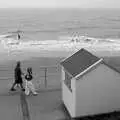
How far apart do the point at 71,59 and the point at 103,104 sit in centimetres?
209

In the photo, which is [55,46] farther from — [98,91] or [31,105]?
[98,91]

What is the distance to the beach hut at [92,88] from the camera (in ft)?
→ 27.3

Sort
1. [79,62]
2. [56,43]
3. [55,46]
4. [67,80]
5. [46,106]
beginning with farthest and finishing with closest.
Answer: [56,43] < [55,46] < [46,106] < [67,80] < [79,62]

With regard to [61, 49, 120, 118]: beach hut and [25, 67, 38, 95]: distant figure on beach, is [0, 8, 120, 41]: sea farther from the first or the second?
[61, 49, 120, 118]: beach hut

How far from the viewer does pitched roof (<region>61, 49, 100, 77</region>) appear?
8547 millimetres

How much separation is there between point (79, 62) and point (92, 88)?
3.75ft

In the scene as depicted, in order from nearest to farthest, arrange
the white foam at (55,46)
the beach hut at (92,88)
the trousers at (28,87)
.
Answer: the beach hut at (92,88), the trousers at (28,87), the white foam at (55,46)

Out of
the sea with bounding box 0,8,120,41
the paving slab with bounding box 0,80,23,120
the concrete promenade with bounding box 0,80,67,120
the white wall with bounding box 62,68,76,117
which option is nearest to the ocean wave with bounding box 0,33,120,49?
the sea with bounding box 0,8,120,41

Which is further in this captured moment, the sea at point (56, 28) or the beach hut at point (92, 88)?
the sea at point (56, 28)

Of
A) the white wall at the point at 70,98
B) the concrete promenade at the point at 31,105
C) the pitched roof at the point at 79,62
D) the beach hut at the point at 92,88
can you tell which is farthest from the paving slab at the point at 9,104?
the pitched roof at the point at 79,62

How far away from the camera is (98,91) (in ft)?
28.0

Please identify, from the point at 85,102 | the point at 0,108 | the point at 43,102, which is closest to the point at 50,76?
the point at 43,102

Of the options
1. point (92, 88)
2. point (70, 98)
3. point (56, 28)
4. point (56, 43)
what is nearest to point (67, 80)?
point (70, 98)

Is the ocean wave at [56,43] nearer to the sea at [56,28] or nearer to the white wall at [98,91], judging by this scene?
the sea at [56,28]
